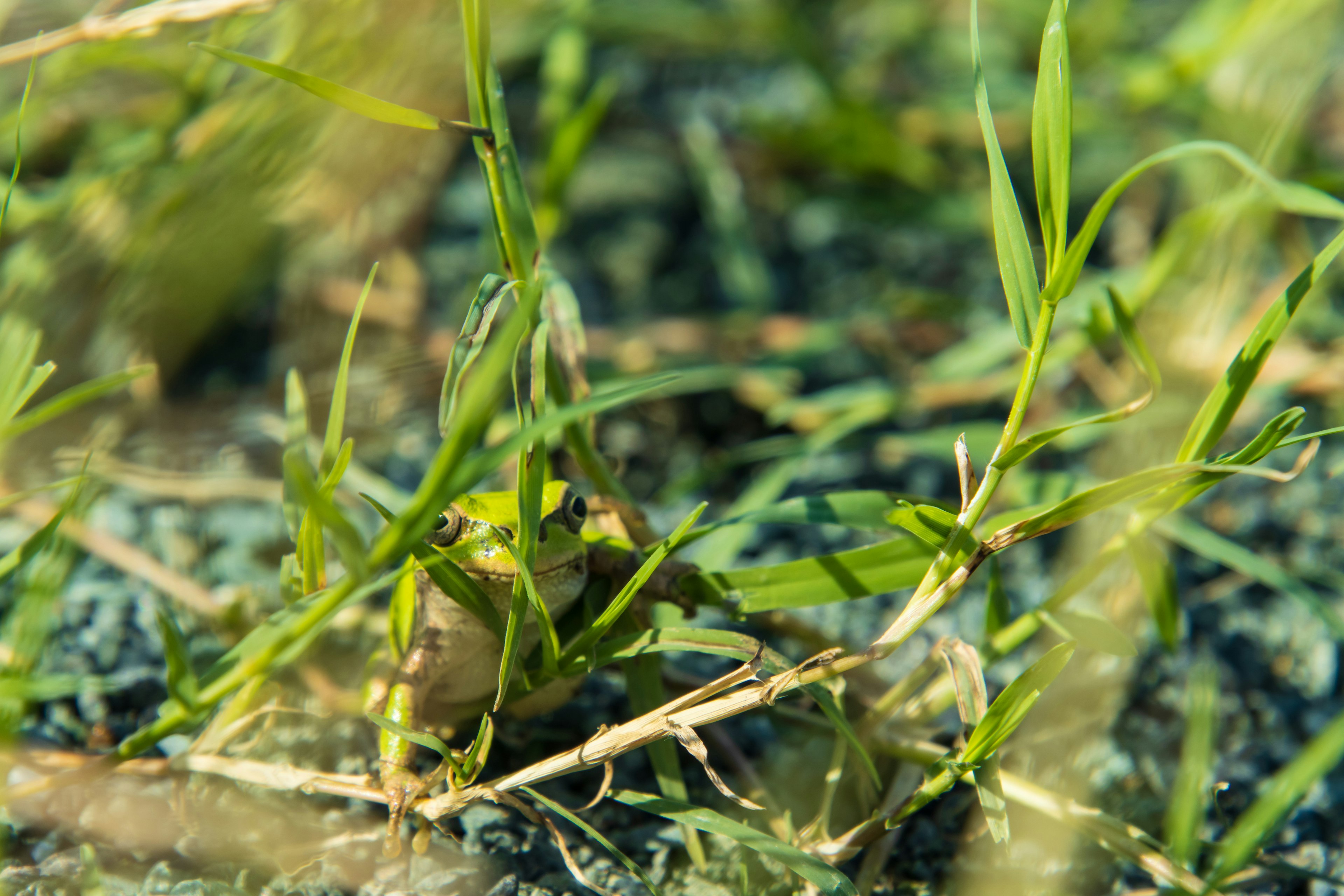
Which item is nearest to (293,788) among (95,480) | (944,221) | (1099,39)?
(95,480)

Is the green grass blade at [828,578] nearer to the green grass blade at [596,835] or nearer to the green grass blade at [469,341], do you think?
the green grass blade at [596,835]

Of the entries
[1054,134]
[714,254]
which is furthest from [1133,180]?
[714,254]

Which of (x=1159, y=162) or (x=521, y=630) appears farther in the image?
(x=1159, y=162)

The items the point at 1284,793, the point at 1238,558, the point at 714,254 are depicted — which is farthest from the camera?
the point at 714,254

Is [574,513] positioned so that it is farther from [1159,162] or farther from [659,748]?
[1159,162]

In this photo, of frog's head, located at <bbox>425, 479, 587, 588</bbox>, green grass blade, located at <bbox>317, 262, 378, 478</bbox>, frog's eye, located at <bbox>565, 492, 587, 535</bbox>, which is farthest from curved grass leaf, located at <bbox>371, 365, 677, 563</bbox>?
frog's eye, located at <bbox>565, 492, 587, 535</bbox>

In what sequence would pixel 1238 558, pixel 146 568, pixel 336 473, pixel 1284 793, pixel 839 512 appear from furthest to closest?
pixel 146 568, pixel 1238 558, pixel 839 512, pixel 336 473, pixel 1284 793

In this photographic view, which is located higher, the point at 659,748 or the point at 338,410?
the point at 338,410

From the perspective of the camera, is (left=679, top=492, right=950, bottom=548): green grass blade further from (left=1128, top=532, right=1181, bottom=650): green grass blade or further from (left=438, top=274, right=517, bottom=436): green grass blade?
(left=438, top=274, right=517, bottom=436): green grass blade
